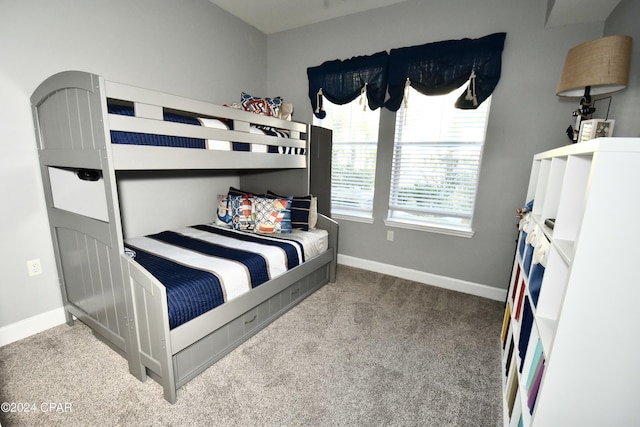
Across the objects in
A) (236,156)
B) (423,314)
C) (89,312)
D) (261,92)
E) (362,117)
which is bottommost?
(423,314)

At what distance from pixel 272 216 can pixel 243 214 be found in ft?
0.87

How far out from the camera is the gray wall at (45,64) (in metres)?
1.69

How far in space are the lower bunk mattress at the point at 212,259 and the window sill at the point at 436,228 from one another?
30.5 inches

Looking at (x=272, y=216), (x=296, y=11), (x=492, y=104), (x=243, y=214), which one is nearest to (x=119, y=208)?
(x=243, y=214)

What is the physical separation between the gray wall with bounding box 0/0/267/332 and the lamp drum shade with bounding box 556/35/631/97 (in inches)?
111

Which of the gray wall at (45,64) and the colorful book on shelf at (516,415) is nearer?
the colorful book on shelf at (516,415)

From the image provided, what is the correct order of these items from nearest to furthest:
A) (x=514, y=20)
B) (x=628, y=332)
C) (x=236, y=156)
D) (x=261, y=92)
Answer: (x=628, y=332) < (x=236, y=156) < (x=514, y=20) < (x=261, y=92)

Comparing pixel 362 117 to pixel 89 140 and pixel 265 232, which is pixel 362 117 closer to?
pixel 265 232

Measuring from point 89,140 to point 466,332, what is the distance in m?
2.58

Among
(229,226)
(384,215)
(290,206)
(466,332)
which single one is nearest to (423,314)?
(466,332)

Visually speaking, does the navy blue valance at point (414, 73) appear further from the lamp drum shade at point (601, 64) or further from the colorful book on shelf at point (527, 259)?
the colorful book on shelf at point (527, 259)

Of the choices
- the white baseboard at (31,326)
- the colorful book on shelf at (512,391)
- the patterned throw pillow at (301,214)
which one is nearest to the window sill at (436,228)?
the patterned throw pillow at (301,214)

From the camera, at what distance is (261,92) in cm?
341

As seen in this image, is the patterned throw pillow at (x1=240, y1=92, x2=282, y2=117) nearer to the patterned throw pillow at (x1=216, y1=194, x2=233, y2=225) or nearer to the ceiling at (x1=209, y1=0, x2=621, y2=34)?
the patterned throw pillow at (x1=216, y1=194, x2=233, y2=225)
